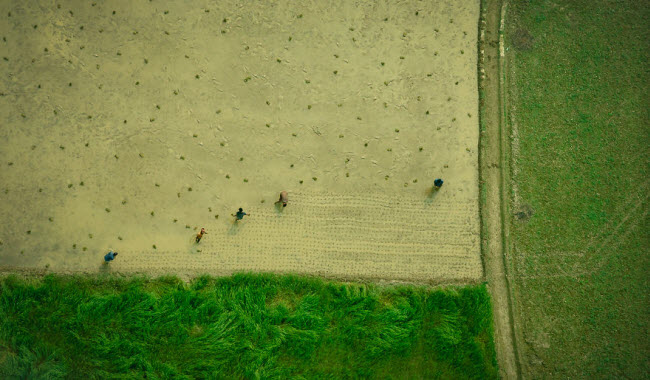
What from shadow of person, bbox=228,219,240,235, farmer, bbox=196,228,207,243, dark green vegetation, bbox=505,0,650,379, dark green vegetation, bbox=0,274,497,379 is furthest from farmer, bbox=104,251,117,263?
dark green vegetation, bbox=505,0,650,379

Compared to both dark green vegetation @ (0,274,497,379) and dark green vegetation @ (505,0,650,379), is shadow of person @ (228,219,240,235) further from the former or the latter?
dark green vegetation @ (505,0,650,379)

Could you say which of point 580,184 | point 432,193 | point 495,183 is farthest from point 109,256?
point 580,184

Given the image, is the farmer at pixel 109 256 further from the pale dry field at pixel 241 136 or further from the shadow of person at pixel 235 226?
the shadow of person at pixel 235 226

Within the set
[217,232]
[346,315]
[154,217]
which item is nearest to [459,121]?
[346,315]

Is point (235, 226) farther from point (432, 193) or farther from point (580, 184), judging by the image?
point (580, 184)

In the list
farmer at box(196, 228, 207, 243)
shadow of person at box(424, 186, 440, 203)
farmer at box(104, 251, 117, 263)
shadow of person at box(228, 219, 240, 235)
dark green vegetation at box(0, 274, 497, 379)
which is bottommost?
dark green vegetation at box(0, 274, 497, 379)

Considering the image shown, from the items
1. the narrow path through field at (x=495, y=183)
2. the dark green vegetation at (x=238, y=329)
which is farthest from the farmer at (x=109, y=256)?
the narrow path through field at (x=495, y=183)

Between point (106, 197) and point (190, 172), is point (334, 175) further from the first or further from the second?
point (106, 197)
